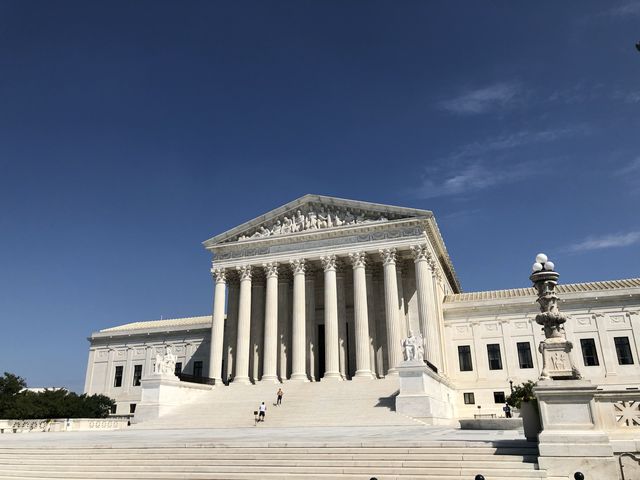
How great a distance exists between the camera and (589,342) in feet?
145

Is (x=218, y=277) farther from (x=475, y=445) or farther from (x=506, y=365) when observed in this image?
(x=475, y=445)

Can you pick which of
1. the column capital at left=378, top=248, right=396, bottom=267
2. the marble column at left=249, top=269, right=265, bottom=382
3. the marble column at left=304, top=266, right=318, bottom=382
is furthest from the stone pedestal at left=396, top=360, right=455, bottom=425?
the marble column at left=249, top=269, right=265, bottom=382

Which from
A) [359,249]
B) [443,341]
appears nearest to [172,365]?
[359,249]

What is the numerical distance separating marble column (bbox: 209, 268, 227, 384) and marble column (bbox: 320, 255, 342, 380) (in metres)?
9.58

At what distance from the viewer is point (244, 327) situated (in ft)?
146

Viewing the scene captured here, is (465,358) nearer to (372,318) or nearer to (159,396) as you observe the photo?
(372,318)

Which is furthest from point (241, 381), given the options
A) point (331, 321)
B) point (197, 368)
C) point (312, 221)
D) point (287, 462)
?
point (287, 462)

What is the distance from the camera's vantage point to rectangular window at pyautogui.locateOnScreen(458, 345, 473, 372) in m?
46.5

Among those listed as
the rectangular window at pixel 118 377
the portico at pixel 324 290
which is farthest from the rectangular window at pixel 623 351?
the rectangular window at pixel 118 377

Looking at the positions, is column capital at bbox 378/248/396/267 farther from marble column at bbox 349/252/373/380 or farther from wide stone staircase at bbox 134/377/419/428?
wide stone staircase at bbox 134/377/419/428

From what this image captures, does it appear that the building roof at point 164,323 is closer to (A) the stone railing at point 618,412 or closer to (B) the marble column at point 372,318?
(B) the marble column at point 372,318

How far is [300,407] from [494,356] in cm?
2158

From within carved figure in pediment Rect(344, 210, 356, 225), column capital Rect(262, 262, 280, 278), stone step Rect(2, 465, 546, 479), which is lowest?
stone step Rect(2, 465, 546, 479)

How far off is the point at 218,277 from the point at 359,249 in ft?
44.3
